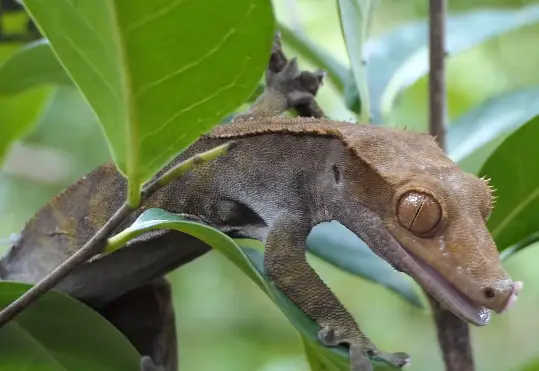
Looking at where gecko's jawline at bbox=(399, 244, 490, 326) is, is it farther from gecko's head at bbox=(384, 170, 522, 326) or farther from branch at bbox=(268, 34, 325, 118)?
branch at bbox=(268, 34, 325, 118)

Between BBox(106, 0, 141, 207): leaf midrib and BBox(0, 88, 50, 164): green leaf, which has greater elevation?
BBox(106, 0, 141, 207): leaf midrib

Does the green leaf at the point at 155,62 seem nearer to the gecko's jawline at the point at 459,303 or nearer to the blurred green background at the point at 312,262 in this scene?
the gecko's jawline at the point at 459,303

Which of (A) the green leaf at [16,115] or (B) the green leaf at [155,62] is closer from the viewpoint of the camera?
(B) the green leaf at [155,62]

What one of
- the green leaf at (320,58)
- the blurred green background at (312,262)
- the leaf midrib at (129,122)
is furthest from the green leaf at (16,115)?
the leaf midrib at (129,122)

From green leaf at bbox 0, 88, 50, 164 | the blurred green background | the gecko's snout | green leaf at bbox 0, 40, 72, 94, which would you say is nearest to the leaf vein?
the gecko's snout

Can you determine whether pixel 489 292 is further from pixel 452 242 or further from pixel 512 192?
pixel 512 192
